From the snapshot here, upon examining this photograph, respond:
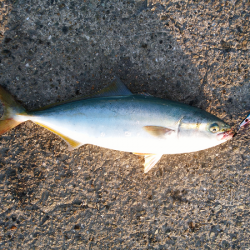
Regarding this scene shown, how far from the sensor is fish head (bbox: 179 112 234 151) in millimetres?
1948

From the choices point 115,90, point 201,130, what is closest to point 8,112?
point 115,90

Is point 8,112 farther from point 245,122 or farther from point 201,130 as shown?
point 245,122

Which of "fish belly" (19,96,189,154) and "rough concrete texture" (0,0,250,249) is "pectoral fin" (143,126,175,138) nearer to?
"fish belly" (19,96,189,154)

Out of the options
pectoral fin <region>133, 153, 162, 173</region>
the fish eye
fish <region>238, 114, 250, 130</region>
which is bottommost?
pectoral fin <region>133, 153, 162, 173</region>

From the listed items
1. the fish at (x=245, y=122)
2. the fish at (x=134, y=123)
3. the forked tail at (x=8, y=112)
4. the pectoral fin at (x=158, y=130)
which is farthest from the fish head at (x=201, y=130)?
the forked tail at (x=8, y=112)

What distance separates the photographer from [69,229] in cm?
235

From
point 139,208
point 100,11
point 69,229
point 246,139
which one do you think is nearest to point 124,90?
point 100,11

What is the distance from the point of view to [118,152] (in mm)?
2355

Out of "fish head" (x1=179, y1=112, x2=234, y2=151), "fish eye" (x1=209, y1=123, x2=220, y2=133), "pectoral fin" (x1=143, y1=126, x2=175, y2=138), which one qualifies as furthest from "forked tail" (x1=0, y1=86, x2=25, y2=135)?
"fish eye" (x1=209, y1=123, x2=220, y2=133)

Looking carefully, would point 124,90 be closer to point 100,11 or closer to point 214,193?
point 100,11

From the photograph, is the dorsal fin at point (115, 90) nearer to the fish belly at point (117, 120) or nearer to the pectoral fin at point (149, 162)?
the fish belly at point (117, 120)

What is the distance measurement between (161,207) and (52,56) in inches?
89.1

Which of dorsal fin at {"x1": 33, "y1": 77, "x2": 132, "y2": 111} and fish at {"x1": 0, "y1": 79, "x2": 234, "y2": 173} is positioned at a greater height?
dorsal fin at {"x1": 33, "y1": 77, "x2": 132, "y2": 111}

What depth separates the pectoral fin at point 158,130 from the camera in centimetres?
193
